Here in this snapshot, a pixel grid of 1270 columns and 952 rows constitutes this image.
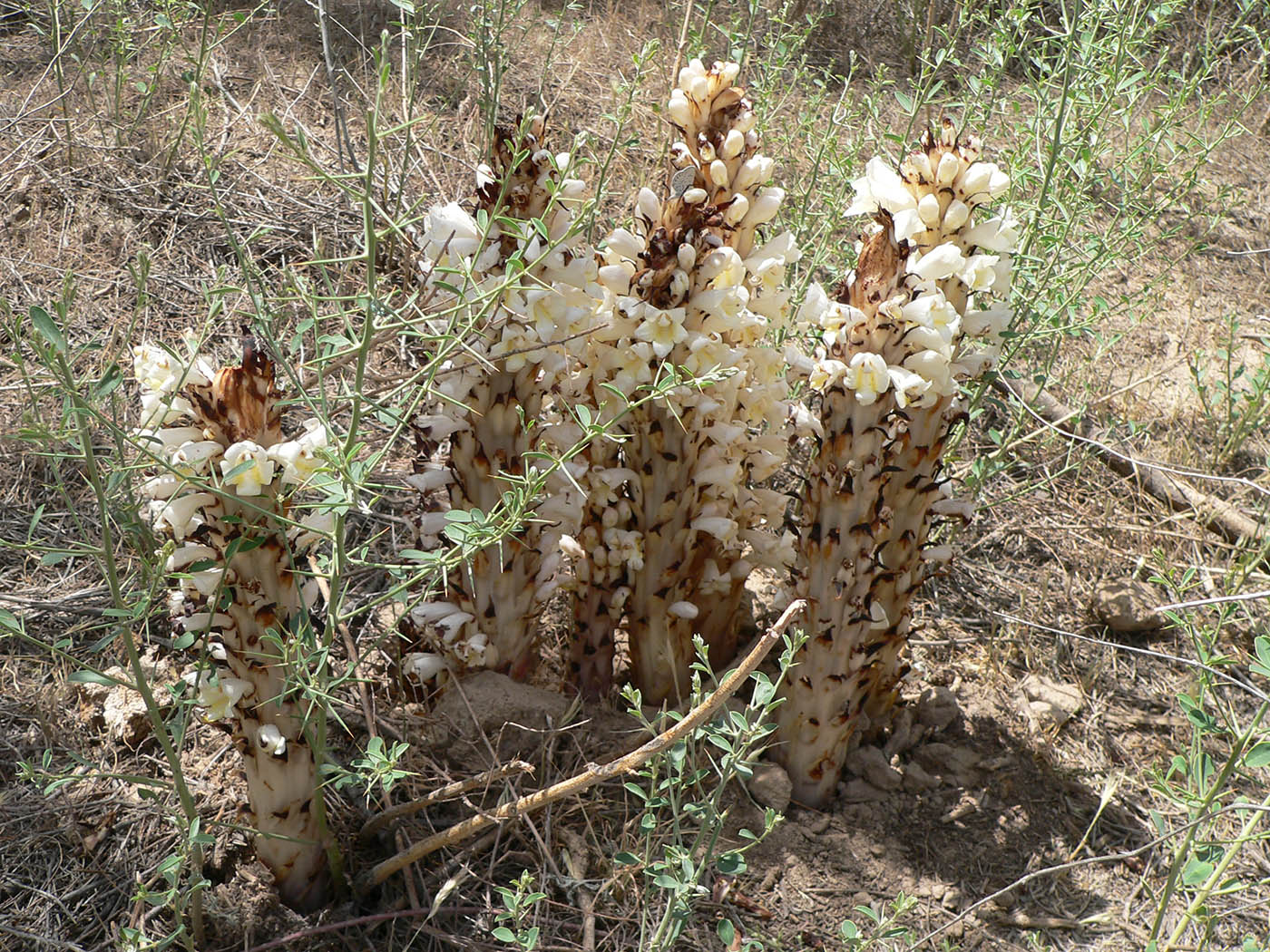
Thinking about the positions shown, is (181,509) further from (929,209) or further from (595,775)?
(929,209)

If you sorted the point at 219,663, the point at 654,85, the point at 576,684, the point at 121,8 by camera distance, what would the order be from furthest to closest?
the point at 654,85, the point at 121,8, the point at 576,684, the point at 219,663

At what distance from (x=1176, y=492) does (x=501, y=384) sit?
2.90 m

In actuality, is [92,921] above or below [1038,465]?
below

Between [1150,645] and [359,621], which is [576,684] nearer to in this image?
[359,621]

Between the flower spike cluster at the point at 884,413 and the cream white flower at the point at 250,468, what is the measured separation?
3.87 ft

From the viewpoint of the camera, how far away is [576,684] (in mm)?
2922

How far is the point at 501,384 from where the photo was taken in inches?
95.2

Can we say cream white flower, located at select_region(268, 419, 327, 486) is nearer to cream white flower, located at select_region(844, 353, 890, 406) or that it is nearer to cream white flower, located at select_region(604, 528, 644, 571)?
cream white flower, located at select_region(604, 528, 644, 571)

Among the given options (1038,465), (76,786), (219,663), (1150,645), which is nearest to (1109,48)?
(1038,465)

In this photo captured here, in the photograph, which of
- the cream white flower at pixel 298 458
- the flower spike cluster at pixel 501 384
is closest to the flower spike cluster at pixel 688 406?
the flower spike cluster at pixel 501 384

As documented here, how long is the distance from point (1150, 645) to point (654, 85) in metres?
3.66

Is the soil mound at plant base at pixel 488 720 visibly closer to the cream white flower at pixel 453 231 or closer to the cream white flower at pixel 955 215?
the cream white flower at pixel 453 231

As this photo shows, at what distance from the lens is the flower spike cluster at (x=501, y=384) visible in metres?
2.22

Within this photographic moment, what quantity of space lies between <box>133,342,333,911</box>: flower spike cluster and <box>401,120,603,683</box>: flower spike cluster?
1.09 feet
